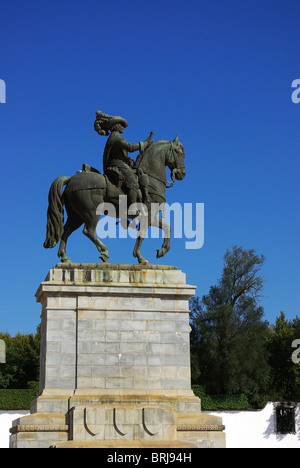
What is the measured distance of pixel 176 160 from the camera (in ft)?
56.2

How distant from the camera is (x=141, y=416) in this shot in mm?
14234

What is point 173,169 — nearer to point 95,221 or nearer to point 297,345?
point 95,221

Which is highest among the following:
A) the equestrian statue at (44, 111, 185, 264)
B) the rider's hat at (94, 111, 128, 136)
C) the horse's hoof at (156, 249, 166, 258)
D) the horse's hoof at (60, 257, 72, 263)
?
the rider's hat at (94, 111, 128, 136)

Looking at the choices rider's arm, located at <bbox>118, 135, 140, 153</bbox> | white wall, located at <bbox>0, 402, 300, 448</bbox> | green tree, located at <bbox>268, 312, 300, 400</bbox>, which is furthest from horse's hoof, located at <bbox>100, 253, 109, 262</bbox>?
green tree, located at <bbox>268, 312, 300, 400</bbox>

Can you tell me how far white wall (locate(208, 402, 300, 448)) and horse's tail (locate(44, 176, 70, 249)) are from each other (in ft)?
65.8

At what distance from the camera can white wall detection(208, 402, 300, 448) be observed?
3300cm

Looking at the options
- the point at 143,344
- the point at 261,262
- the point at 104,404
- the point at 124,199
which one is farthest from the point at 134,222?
the point at 261,262

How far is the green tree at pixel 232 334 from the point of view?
3972cm

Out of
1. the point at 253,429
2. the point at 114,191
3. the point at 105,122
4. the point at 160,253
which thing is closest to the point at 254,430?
the point at 253,429

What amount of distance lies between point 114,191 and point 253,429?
21.3 meters

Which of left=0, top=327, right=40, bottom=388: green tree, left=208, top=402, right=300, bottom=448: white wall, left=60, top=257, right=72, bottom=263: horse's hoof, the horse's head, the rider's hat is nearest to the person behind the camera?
left=60, top=257, right=72, bottom=263: horse's hoof

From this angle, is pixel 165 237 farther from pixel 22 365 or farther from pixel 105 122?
pixel 22 365

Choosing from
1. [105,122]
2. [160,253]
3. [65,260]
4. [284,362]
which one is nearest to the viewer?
[65,260]

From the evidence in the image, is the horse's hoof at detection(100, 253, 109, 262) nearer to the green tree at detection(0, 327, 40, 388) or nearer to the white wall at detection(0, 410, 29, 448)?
the white wall at detection(0, 410, 29, 448)
